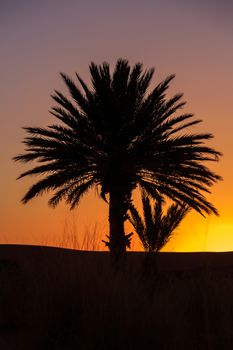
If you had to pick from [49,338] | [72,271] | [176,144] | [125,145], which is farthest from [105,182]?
[49,338]

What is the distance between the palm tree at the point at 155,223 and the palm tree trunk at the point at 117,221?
0.84 meters

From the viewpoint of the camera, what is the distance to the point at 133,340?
7551mm

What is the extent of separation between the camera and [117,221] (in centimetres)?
2303

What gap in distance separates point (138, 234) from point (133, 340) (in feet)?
54.7

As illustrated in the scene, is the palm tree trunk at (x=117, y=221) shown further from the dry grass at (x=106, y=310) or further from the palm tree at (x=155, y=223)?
the dry grass at (x=106, y=310)

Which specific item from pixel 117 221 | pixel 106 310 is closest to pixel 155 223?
pixel 117 221

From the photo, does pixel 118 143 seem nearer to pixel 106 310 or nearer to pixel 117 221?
pixel 117 221

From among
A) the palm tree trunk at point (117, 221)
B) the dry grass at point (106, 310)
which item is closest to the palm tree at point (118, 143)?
the palm tree trunk at point (117, 221)

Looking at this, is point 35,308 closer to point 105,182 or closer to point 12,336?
point 12,336

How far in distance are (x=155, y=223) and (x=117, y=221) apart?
1771 mm

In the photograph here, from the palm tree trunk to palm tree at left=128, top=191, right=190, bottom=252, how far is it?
84 centimetres

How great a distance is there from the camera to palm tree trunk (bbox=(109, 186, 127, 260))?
22.8 metres

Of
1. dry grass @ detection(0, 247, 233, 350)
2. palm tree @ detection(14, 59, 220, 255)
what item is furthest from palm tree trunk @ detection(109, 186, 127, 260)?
dry grass @ detection(0, 247, 233, 350)

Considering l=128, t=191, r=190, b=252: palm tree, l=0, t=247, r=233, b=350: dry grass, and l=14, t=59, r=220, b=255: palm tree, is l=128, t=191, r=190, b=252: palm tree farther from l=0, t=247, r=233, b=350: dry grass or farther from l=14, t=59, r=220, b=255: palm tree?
l=0, t=247, r=233, b=350: dry grass
